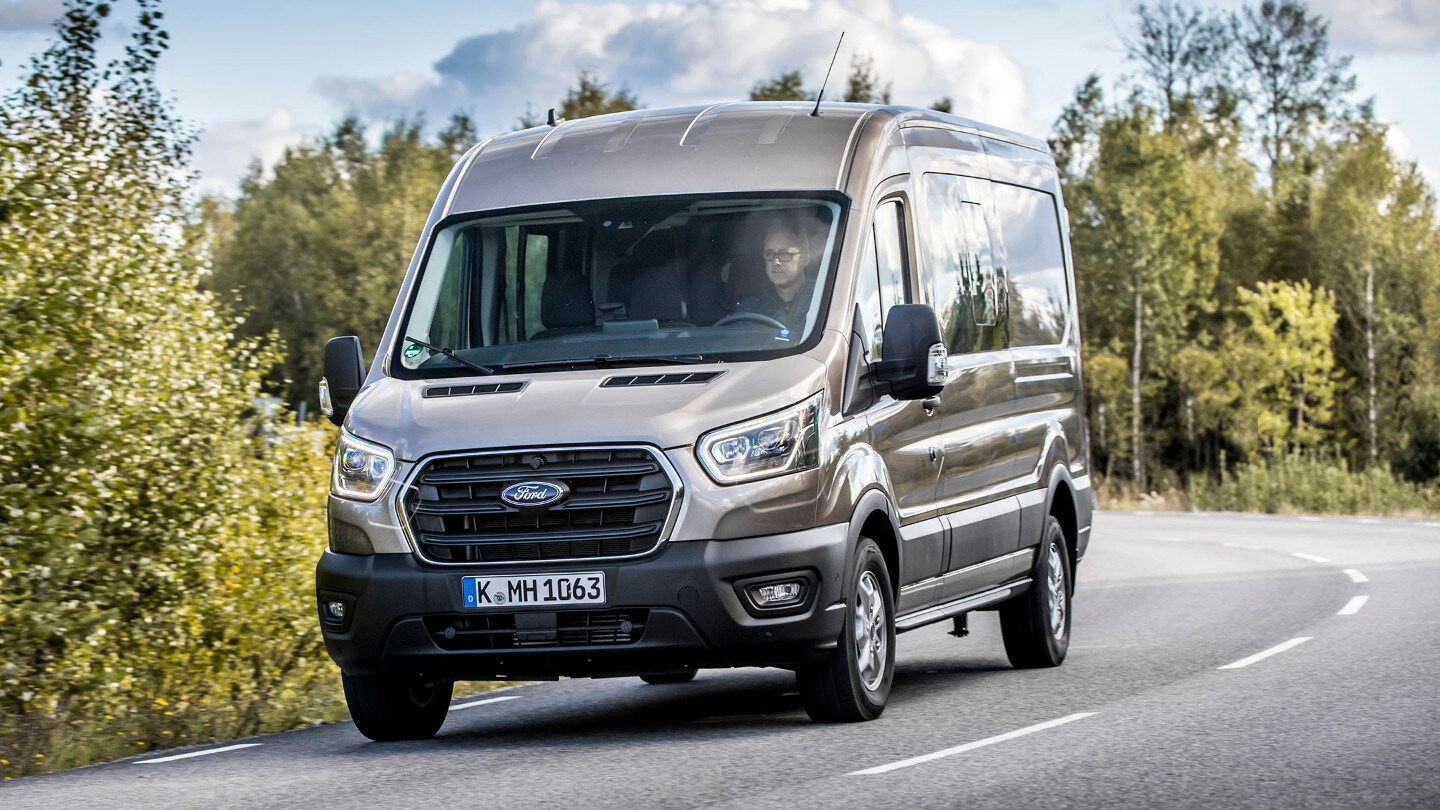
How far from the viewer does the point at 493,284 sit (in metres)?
9.03

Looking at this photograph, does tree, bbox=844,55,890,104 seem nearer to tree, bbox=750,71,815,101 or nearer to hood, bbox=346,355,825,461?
tree, bbox=750,71,815,101

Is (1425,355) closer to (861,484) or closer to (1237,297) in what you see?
(1237,297)

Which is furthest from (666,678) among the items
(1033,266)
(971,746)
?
(971,746)

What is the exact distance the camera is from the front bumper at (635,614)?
7.77 meters

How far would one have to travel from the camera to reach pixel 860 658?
8.57 metres

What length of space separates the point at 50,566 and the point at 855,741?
224 inches

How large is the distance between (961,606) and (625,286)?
2.58 metres

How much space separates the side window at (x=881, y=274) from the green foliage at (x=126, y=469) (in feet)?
12.9

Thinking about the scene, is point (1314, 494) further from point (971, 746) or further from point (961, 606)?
point (971, 746)

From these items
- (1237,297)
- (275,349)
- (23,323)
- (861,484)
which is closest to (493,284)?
(861,484)

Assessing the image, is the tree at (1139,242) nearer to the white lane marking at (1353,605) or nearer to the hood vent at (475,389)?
the white lane marking at (1353,605)

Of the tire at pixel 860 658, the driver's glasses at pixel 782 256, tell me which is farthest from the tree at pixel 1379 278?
the driver's glasses at pixel 782 256

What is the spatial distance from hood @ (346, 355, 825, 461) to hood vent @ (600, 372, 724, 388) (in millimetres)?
30

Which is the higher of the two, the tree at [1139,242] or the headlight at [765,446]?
the tree at [1139,242]
